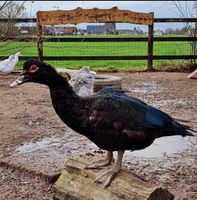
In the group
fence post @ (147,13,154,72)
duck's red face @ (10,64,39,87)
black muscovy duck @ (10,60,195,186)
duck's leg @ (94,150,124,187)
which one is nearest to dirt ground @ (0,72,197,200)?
duck's leg @ (94,150,124,187)

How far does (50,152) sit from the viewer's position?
5.11m

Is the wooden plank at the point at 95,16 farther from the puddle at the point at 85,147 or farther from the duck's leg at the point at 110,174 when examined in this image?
the duck's leg at the point at 110,174

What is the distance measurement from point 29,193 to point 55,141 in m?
1.47

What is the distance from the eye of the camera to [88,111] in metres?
3.12

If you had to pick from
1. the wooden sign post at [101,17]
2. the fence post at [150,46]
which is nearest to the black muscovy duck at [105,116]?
the wooden sign post at [101,17]

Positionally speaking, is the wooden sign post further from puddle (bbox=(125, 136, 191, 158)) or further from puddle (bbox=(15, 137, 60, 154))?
puddle (bbox=(125, 136, 191, 158))

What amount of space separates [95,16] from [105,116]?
10143 millimetres

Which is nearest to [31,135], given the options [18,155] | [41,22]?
[18,155]

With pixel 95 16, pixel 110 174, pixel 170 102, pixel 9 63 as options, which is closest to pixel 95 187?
pixel 110 174

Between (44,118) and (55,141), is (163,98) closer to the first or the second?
(44,118)

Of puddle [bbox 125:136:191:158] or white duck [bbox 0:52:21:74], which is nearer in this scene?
puddle [bbox 125:136:191:158]

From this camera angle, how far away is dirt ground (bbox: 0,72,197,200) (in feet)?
14.0

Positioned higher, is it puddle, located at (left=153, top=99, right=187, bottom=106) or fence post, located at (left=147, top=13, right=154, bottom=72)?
fence post, located at (left=147, top=13, right=154, bottom=72)

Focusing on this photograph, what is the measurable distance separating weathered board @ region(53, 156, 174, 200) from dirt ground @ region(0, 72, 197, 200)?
1.64 feet
